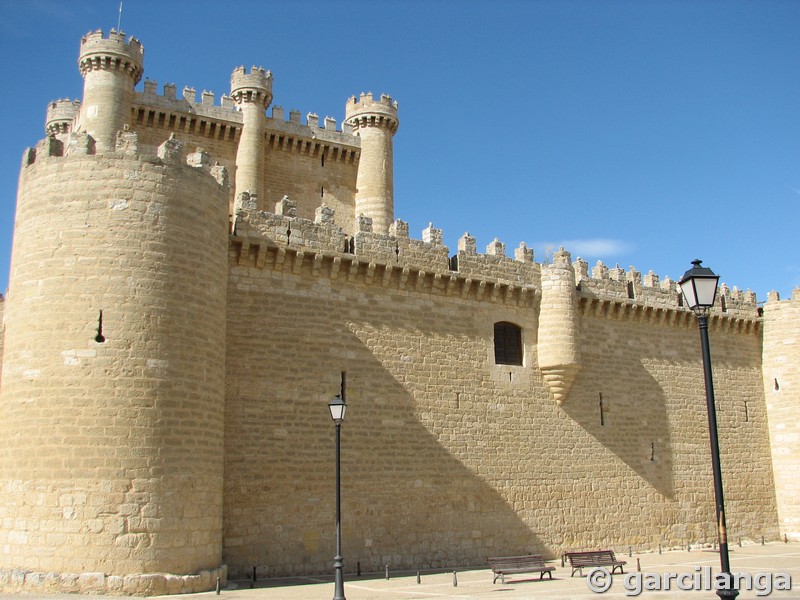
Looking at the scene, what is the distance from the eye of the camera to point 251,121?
87.1 ft

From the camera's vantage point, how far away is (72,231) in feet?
44.4

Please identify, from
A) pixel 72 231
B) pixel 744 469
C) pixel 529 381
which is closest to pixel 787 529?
pixel 744 469

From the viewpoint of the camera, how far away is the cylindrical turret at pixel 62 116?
26641 millimetres

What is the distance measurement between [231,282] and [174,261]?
7.63 feet

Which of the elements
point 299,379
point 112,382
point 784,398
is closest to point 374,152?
point 299,379

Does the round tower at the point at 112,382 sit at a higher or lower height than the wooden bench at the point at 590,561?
higher

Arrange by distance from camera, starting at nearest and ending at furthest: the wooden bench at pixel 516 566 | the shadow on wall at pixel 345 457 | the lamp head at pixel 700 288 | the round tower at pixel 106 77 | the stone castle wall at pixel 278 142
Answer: the lamp head at pixel 700 288
the wooden bench at pixel 516 566
the shadow on wall at pixel 345 457
the round tower at pixel 106 77
the stone castle wall at pixel 278 142

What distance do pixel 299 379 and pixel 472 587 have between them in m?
5.19

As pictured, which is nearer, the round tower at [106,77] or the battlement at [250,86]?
the round tower at [106,77]

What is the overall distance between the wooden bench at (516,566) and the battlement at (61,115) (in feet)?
64.8

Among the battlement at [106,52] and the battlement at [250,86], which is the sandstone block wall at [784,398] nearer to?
the battlement at [250,86]

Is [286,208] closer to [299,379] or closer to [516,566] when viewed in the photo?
[299,379]

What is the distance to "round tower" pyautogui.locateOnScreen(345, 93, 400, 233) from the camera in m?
27.6

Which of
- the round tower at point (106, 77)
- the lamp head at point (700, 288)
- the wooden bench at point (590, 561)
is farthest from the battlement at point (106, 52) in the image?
the lamp head at point (700, 288)
